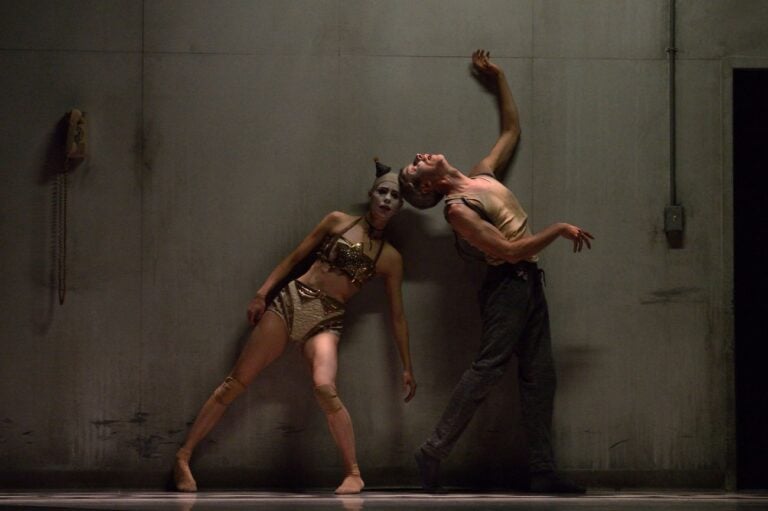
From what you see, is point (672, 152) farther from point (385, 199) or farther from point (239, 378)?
point (239, 378)

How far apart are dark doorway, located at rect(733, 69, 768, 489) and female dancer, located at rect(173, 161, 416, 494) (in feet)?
7.62

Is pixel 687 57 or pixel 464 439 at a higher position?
pixel 687 57

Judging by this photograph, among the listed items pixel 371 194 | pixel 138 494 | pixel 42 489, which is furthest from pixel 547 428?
pixel 42 489

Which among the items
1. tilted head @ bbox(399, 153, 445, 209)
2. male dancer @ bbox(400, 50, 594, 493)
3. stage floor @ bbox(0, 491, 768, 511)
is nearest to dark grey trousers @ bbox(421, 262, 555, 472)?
male dancer @ bbox(400, 50, 594, 493)

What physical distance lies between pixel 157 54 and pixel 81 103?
512mm

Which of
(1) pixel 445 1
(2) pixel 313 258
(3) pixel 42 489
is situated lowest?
(3) pixel 42 489

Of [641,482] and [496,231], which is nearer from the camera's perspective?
[496,231]

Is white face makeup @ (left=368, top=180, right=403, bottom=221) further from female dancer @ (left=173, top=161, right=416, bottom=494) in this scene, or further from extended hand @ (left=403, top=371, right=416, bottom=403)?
extended hand @ (left=403, top=371, right=416, bottom=403)

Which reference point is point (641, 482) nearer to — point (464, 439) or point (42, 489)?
point (464, 439)

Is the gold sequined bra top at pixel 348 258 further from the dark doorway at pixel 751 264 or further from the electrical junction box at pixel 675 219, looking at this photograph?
the dark doorway at pixel 751 264

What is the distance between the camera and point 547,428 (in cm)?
660

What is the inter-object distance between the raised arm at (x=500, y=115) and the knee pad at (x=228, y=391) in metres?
1.75

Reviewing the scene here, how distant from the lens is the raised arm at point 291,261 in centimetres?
673

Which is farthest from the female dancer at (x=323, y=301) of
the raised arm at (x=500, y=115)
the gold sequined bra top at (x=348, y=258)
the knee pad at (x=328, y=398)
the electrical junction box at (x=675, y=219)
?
the electrical junction box at (x=675, y=219)
